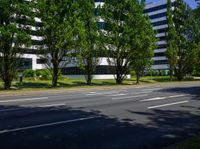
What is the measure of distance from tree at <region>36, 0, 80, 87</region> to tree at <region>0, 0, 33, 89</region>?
328 cm

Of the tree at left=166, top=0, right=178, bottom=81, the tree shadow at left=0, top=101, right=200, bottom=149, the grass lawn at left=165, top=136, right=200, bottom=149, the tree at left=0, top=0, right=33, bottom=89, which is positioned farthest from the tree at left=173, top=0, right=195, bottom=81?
the grass lawn at left=165, top=136, right=200, bottom=149

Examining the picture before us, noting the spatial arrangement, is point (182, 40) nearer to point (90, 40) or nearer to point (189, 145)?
point (90, 40)

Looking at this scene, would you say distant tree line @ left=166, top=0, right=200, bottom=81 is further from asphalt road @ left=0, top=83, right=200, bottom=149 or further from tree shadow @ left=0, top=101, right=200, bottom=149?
tree shadow @ left=0, top=101, right=200, bottom=149

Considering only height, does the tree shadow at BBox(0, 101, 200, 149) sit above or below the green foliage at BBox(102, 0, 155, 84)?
below

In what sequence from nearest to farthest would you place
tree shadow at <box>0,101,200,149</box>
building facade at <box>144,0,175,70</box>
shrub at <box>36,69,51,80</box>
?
tree shadow at <box>0,101,200,149</box> → shrub at <box>36,69,51,80</box> → building facade at <box>144,0,175,70</box>

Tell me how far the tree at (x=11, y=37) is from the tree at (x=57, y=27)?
3284 mm

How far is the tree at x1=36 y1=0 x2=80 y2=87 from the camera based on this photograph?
36281 mm

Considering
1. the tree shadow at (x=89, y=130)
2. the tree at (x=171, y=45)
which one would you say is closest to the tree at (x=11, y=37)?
the tree shadow at (x=89, y=130)

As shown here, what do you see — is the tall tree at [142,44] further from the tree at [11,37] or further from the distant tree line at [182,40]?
the tree at [11,37]

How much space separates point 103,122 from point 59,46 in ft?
82.5

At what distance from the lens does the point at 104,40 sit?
46.1 meters

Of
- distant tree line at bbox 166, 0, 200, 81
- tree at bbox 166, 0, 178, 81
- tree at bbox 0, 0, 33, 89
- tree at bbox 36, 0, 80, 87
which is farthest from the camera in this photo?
distant tree line at bbox 166, 0, 200, 81

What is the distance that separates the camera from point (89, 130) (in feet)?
35.3

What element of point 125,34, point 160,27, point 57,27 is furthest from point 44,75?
point 160,27
